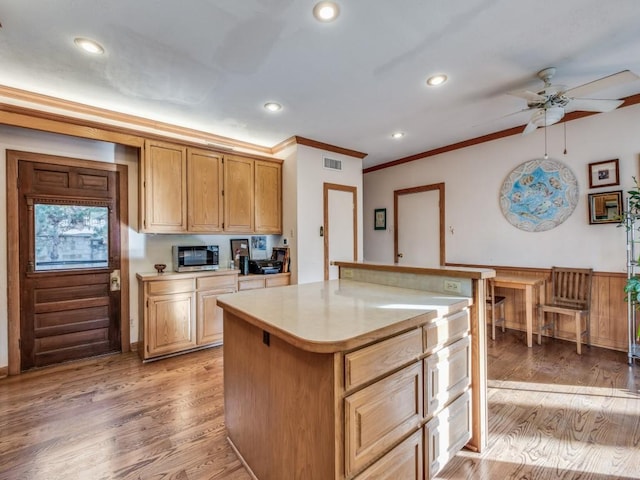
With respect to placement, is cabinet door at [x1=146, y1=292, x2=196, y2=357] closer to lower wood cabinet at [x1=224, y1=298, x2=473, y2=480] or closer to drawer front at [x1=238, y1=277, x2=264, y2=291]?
drawer front at [x1=238, y1=277, x2=264, y2=291]

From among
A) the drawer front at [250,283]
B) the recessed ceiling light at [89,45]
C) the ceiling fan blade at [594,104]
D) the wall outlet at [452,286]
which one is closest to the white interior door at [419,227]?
the ceiling fan blade at [594,104]

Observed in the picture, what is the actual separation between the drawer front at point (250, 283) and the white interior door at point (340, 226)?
1113 mm

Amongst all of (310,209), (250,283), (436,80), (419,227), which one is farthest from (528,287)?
(250,283)

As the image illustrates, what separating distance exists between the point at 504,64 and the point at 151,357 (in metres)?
4.38

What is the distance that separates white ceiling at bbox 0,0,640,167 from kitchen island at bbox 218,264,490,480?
5.77 feet

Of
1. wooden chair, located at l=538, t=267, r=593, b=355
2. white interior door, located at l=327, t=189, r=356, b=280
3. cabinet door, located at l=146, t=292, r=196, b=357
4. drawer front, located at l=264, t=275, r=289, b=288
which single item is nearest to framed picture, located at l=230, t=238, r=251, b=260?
drawer front, located at l=264, t=275, r=289, b=288

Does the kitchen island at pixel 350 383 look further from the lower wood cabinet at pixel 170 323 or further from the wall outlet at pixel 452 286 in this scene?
the lower wood cabinet at pixel 170 323

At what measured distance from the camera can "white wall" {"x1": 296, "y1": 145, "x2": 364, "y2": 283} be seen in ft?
13.5

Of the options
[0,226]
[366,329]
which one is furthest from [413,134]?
[0,226]

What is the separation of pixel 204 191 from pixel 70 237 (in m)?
1.47

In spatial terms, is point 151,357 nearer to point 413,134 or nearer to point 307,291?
point 307,291

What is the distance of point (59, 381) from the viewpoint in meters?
2.74

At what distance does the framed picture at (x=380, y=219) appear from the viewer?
573cm

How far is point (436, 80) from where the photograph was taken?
266 cm
